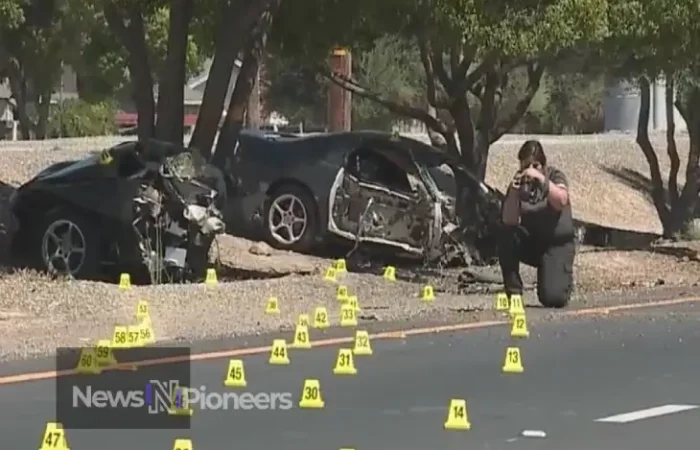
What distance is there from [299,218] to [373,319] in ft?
15.8

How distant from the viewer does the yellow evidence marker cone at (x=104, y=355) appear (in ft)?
37.3

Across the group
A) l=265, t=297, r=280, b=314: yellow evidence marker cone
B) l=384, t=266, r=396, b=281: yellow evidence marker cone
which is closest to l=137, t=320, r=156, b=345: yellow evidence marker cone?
l=265, t=297, r=280, b=314: yellow evidence marker cone

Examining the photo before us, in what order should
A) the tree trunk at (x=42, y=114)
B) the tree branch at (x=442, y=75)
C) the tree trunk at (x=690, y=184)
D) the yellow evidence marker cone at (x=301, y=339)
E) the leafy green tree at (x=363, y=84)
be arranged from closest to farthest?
1. the yellow evidence marker cone at (x=301, y=339)
2. the tree branch at (x=442, y=75)
3. the tree trunk at (x=690, y=184)
4. the leafy green tree at (x=363, y=84)
5. the tree trunk at (x=42, y=114)

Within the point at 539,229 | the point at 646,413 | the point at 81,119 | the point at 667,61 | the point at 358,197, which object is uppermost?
the point at 81,119

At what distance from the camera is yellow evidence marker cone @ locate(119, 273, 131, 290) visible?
15.2 metres

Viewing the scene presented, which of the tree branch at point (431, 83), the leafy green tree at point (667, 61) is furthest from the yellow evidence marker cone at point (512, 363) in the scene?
the tree branch at point (431, 83)

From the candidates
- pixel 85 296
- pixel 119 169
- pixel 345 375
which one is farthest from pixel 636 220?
pixel 345 375

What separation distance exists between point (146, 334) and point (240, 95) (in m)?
7.46

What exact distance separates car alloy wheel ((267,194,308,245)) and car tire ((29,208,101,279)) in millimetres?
3468

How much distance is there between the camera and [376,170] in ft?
63.8

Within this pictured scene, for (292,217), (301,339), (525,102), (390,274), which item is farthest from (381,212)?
(301,339)

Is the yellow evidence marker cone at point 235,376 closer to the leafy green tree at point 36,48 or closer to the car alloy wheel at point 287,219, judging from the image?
the leafy green tree at point 36,48

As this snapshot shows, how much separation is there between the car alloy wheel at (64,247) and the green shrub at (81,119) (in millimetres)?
35984

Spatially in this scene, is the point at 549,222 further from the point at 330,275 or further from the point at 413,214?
the point at 413,214
